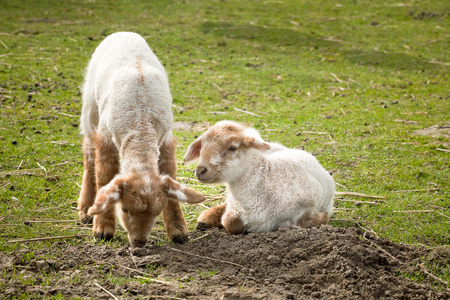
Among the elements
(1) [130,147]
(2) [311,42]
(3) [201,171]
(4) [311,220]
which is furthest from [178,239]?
(2) [311,42]

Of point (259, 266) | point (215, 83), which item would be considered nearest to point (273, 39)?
point (215, 83)

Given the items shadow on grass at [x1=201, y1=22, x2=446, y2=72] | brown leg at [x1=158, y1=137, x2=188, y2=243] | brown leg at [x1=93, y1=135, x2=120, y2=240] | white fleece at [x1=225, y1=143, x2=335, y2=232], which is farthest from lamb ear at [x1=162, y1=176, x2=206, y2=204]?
shadow on grass at [x1=201, y1=22, x2=446, y2=72]

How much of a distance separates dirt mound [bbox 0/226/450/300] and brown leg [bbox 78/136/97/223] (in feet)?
3.23

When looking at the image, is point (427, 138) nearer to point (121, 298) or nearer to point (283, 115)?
point (283, 115)

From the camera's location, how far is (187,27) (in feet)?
54.4

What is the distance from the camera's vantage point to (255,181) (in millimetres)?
5957

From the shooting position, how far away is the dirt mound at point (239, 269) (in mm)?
4582

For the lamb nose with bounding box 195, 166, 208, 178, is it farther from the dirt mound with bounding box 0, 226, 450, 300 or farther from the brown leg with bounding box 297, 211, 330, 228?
the brown leg with bounding box 297, 211, 330, 228

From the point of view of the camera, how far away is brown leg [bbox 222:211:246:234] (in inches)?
231

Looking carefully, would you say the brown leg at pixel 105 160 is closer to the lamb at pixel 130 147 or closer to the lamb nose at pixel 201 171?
the lamb at pixel 130 147

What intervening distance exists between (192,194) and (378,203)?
2793mm

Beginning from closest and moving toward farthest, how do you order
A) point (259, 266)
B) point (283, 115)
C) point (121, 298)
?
point (121, 298) → point (259, 266) → point (283, 115)

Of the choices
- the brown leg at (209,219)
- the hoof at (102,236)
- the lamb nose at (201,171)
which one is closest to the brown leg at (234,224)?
the brown leg at (209,219)

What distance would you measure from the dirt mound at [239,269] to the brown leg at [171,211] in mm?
212
